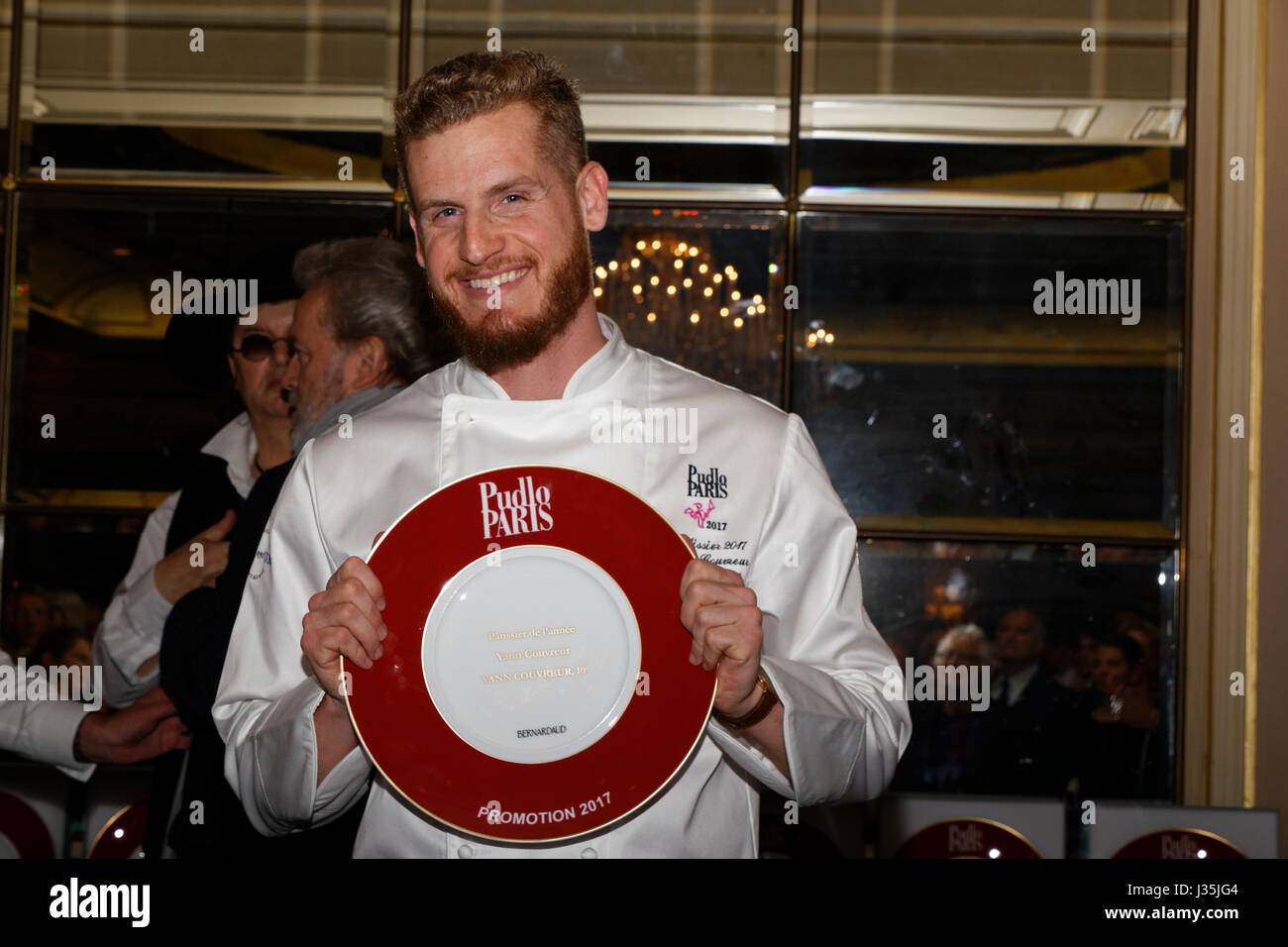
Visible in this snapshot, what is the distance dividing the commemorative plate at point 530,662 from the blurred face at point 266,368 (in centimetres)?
145

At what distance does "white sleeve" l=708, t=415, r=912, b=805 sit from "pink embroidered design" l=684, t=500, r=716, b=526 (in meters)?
0.07

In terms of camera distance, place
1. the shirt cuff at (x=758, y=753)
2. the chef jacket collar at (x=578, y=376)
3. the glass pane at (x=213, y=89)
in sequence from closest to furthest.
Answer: the shirt cuff at (x=758, y=753) → the chef jacket collar at (x=578, y=376) → the glass pane at (x=213, y=89)

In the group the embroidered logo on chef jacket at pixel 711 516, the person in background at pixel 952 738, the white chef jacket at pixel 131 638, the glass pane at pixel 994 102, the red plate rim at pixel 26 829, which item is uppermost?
the glass pane at pixel 994 102

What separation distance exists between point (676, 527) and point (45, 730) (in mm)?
1613

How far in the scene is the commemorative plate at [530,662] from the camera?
3.92 feet

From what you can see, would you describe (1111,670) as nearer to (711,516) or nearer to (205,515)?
(711,516)

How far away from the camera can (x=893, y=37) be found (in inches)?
132

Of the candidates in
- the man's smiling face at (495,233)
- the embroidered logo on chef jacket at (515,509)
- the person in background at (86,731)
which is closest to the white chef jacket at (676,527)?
the man's smiling face at (495,233)

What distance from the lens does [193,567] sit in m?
2.29

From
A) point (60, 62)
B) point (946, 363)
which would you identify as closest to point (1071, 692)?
point (946, 363)

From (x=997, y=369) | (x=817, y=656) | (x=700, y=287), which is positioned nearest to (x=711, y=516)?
(x=817, y=656)

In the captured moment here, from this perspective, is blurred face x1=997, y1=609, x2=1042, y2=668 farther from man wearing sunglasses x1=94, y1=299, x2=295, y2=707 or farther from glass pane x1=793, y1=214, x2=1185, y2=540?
man wearing sunglasses x1=94, y1=299, x2=295, y2=707

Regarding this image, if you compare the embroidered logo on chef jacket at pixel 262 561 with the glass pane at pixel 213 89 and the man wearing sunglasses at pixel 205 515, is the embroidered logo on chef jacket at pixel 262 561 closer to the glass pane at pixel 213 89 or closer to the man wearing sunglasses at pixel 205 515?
the man wearing sunglasses at pixel 205 515
